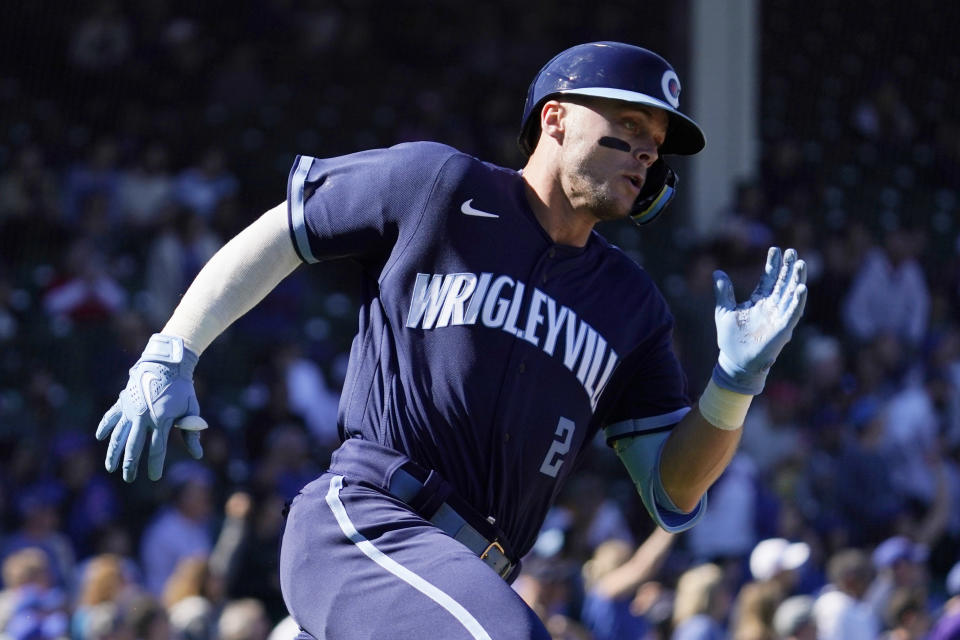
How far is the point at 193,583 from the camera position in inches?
270

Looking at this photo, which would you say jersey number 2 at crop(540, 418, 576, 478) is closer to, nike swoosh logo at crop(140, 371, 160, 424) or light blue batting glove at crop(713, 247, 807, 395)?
light blue batting glove at crop(713, 247, 807, 395)

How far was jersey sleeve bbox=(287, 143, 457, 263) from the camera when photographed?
3168 mm

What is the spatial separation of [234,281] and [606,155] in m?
0.80

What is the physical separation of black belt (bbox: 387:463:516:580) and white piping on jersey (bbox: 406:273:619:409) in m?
0.31

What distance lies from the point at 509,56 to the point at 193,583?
9.27m

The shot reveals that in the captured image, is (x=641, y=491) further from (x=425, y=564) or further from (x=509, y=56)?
(x=509, y=56)

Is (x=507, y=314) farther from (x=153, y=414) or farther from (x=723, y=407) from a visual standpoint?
(x=153, y=414)

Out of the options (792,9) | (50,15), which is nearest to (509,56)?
(792,9)

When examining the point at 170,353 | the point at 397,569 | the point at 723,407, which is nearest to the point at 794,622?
the point at 723,407

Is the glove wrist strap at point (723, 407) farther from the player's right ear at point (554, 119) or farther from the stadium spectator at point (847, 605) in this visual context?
the stadium spectator at point (847, 605)

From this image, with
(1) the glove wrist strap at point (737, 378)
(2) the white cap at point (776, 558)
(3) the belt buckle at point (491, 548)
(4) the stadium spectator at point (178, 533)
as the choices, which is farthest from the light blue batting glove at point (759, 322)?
(4) the stadium spectator at point (178, 533)

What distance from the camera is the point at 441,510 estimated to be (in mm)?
3098

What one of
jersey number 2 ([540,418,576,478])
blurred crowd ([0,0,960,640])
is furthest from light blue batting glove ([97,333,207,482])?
blurred crowd ([0,0,960,640])

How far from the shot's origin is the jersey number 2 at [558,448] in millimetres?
3248
